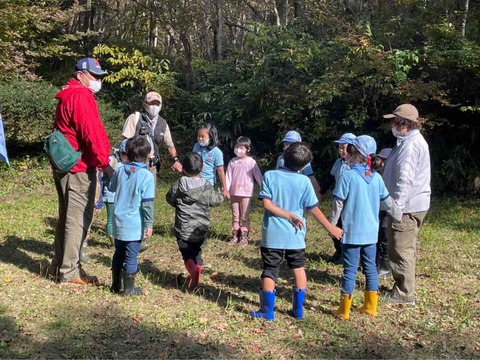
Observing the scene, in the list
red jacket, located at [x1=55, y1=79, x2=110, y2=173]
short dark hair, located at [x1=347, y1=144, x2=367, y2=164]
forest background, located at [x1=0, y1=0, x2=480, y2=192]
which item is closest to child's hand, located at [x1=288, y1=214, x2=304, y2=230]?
short dark hair, located at [x1=347, y1=144, x2=367, y2=164]

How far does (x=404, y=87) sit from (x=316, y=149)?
3.16m

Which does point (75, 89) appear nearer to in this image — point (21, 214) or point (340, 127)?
point (21, 214)

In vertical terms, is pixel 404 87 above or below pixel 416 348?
above

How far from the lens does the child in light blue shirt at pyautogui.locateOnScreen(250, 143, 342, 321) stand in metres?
4.82

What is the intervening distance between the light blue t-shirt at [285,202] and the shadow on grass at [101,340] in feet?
3.34

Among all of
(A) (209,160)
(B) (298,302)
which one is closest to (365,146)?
(B) (298,302)

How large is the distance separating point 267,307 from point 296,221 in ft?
2.68

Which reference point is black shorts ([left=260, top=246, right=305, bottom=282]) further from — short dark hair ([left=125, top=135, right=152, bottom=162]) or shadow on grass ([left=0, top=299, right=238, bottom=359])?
short dark hair ([left=125, top=135, right=152, bottom=162])

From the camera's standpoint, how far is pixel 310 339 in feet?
15.2

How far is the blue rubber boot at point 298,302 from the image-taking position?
16.3 feet

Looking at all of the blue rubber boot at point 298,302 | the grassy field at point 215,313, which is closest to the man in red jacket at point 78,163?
the grassy field at point 215,313

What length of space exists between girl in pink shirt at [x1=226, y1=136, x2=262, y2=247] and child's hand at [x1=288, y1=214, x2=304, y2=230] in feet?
9.81

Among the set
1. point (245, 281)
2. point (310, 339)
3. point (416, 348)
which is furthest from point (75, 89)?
point (416, 348)

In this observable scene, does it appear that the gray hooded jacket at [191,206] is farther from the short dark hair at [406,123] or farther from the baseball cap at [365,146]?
the short dark hair at [406,123]
